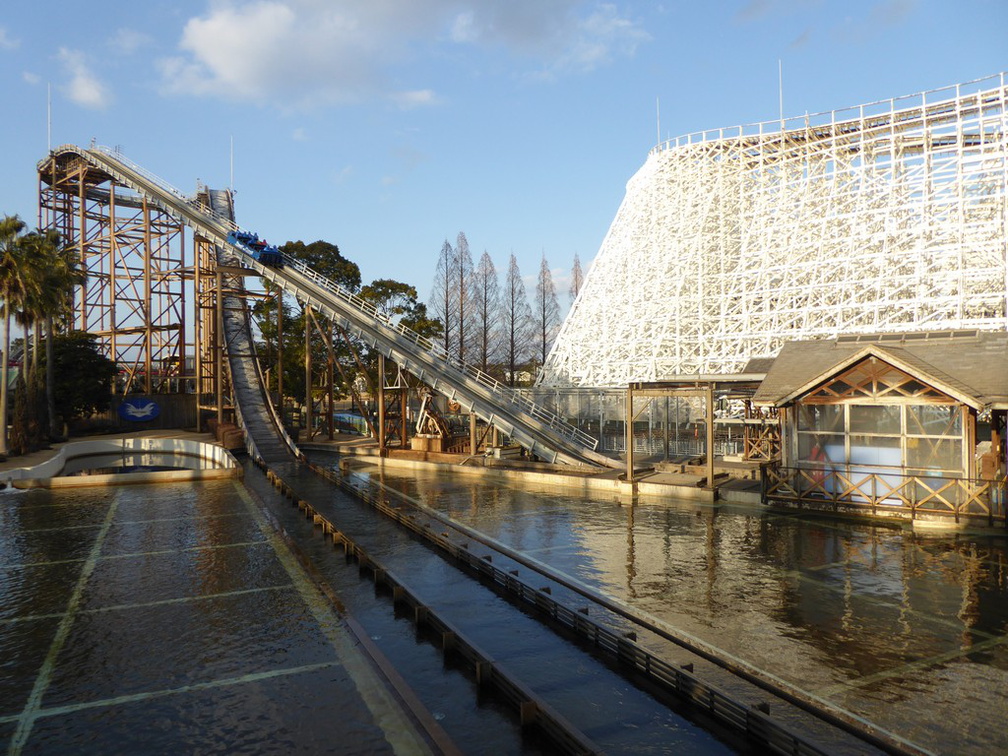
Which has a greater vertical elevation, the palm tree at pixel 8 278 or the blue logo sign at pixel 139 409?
the palm tree at pixel 8 278

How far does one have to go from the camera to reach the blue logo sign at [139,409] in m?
39.7

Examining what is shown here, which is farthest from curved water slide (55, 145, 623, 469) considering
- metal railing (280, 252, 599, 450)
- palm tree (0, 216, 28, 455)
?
palm tree (0, 216, 28, 455)

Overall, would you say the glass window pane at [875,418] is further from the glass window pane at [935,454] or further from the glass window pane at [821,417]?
the glass window pane at [935,454]

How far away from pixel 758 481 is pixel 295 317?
1555 inches

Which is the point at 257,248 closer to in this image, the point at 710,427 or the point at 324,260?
the point at 324,260

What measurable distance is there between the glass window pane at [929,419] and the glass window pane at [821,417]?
1.62 m

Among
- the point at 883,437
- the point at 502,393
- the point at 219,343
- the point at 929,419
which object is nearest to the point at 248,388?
the point at 219,343

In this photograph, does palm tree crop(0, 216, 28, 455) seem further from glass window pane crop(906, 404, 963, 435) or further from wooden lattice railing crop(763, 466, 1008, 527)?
glass window pane crop(906, 404, 963, 435)

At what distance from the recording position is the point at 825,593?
435 inches

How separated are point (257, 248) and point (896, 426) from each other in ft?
107

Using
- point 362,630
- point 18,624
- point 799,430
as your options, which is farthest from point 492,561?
point 799,430

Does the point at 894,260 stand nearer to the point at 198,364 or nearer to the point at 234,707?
the point at 234,707

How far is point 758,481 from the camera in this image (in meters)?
21.7

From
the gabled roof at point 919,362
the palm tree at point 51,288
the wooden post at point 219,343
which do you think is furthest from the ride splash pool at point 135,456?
the gabled roof at point 919,362
